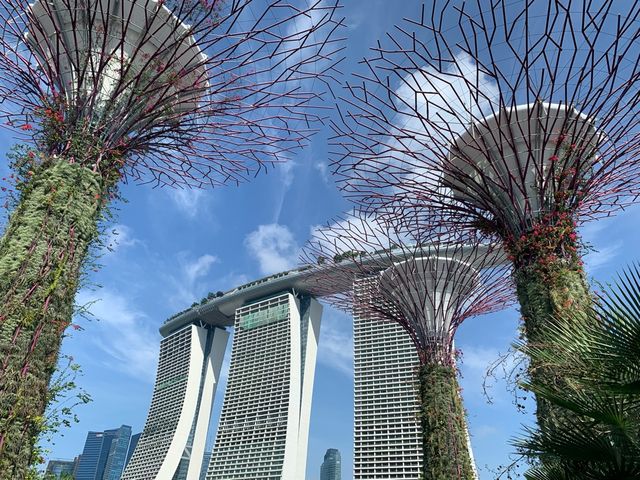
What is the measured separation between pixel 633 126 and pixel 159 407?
91.3 metres

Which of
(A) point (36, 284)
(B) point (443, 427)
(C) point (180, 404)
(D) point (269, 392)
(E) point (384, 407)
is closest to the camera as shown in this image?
(A) point (36, 284)

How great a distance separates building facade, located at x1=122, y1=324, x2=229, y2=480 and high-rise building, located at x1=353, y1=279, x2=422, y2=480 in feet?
112

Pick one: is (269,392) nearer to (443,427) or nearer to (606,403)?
(443,427)

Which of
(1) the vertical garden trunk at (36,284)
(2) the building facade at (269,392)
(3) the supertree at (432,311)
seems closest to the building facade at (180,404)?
(2) the building facade at (269,392)

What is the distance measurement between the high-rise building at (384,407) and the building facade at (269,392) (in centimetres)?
1064

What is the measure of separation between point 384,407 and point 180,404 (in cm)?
3953

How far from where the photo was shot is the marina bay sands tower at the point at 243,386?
210 ft

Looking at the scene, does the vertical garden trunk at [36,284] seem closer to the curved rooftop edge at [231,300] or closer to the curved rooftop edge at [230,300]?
the curved rooftop edge at [230,300]

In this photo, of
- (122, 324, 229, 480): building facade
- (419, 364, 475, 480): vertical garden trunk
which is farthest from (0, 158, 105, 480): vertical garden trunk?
(122, 324, 229, 480): building facade

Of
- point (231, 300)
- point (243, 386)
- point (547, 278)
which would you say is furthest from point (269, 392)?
point (547, 278)

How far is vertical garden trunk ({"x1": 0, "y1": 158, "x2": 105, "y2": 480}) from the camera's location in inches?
169

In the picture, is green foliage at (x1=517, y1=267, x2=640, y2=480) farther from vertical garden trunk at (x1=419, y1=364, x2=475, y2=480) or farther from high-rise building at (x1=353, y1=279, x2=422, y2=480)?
high-rise building at (x1=353, y1=279, x2=422, y2=480)

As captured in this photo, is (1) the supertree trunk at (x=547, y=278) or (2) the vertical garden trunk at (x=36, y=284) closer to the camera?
(2) the vertical garden trunk at (x=36, y=284)

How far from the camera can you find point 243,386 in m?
74.0
